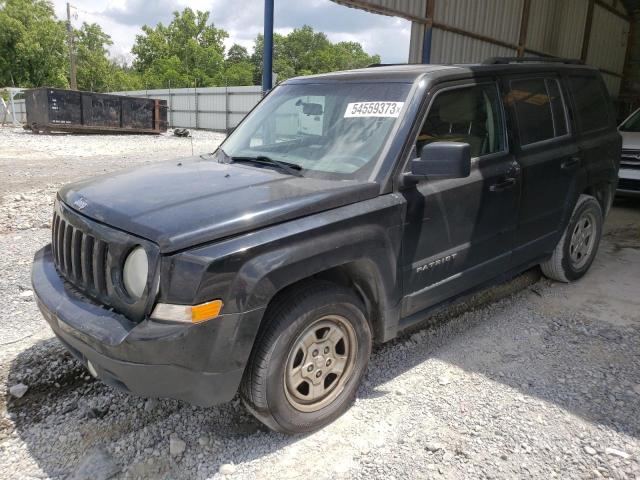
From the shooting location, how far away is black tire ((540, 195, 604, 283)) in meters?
4.52

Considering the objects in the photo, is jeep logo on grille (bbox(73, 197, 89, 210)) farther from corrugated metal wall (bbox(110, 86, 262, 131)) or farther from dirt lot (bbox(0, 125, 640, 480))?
corrugated metal wall (bbox(110, 86, 262, 131))

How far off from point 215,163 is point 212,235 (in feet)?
4.36

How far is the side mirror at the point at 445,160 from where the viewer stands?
2.69m

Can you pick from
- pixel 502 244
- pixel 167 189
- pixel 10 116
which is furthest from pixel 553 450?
pixel 10 116

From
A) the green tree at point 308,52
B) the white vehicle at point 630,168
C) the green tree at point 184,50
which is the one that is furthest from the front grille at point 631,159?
the green tree at point 308,52

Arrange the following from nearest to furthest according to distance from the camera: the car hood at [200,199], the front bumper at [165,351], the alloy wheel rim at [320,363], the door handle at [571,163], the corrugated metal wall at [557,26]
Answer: the front bumper at [165,351]
the car hood at [200,199]
the alloy wheel rim at [320,363]
the door handle at [571,163]
the corrugated metal wall at [557,26]

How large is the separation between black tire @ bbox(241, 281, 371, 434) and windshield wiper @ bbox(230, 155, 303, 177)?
2.50 feet

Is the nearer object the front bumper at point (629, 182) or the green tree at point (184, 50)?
the front bumper at point (629, 182)

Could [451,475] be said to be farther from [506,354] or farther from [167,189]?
[167,189]

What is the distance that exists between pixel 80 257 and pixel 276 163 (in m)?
1.25

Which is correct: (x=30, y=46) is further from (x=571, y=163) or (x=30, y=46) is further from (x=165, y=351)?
(x=165, y=351)

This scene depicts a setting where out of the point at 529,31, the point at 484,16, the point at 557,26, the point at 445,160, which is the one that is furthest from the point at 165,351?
the point at 557,26

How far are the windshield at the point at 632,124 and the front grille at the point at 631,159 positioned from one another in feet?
4.27

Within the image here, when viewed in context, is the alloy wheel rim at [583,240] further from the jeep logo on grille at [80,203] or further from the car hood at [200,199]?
the jeep logo on grille at [80,203]
